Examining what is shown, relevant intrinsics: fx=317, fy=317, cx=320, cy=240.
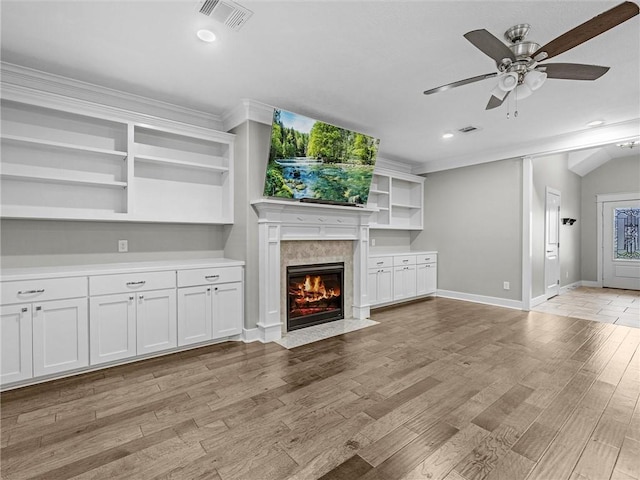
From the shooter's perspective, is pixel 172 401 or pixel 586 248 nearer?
pixel 172 401

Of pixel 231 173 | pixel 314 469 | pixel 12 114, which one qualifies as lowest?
pixel 314 469

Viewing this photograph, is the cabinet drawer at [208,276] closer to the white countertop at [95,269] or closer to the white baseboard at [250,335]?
the white countertop at [95,269]

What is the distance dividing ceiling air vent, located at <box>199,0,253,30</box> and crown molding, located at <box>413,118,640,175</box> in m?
4.77

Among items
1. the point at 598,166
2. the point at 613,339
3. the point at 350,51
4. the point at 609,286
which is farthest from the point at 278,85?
the point at 609,286

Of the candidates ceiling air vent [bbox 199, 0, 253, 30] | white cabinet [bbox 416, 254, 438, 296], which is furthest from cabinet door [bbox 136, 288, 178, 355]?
white cabinet [bbox 416, 254, 438, 296]

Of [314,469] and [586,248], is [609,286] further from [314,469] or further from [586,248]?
[314,469]

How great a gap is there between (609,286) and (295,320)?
26.2 ft

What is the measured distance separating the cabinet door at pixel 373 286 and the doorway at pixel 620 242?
6.40 meters

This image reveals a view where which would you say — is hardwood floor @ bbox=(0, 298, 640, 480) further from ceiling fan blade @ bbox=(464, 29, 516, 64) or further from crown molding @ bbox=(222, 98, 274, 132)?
crown molding @ bbox=(222, 98, 274, 132)

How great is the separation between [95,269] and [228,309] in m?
1.33

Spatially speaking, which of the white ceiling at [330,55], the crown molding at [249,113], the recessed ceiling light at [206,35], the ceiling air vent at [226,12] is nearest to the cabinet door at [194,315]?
the crown molding at [249,113]

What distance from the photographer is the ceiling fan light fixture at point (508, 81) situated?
2246 millimetres

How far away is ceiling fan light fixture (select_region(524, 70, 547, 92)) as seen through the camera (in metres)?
2.23

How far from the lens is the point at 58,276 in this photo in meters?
2.67
